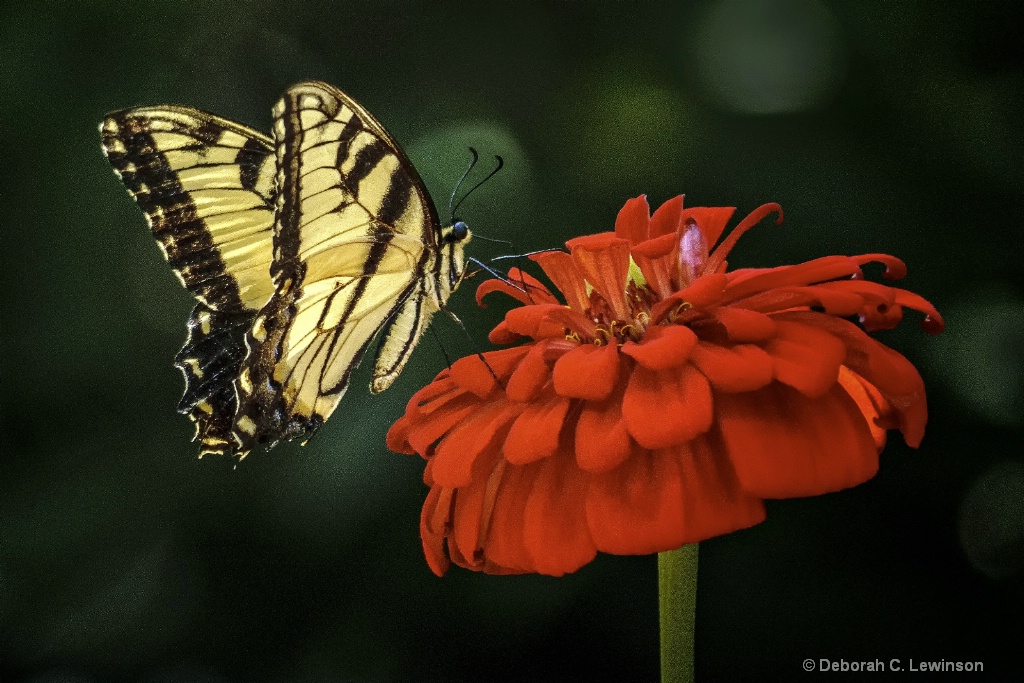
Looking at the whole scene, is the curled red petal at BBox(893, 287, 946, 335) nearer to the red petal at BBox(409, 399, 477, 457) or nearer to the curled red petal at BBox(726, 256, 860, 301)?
the curled red petal at BBox(726, 256, 860, 301)

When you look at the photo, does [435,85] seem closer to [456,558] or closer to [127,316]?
[127,316]

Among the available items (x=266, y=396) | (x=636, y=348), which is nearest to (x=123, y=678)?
(x=266, y=396)

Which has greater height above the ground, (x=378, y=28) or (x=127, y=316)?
(x=378, y=28)

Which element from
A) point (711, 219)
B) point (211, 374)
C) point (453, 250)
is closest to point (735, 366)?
point (711, 219)

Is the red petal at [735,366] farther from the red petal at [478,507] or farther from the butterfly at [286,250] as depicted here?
the butterfly at [286,250]

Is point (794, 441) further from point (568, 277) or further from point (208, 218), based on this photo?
point (208, 218)

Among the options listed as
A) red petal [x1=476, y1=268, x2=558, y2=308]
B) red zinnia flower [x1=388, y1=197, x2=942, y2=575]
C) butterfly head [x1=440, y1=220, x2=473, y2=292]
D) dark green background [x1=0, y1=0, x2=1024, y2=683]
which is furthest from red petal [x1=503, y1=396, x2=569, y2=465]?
dark green background [x1=0, y1=0, x2=1024, y2=683]
